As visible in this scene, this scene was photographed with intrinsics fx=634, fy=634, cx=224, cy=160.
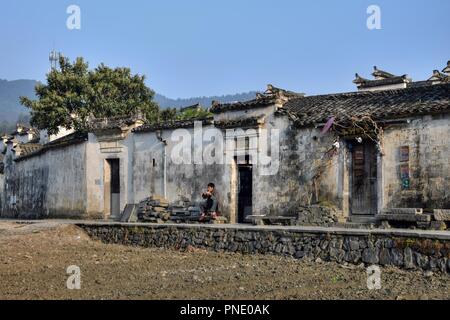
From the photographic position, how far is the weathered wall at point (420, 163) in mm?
15977

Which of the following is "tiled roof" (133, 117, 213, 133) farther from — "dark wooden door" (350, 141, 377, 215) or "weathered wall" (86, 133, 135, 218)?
"dark wooden door" (350, 141, 377, 215)

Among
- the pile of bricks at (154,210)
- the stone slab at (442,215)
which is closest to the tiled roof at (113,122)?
the pile of bricks at (154,210)

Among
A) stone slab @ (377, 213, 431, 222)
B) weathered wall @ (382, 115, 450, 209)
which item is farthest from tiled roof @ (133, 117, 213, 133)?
stone slab @ (377, 213, 431, 222)

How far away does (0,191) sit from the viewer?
123ft

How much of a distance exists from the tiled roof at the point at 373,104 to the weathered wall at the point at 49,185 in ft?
32.9

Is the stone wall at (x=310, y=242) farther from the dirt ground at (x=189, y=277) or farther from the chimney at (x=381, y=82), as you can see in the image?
the chimney at (x=381, y=82)

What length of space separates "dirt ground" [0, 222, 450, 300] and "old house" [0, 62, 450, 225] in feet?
12.1

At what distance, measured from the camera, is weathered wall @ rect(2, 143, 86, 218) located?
26.0 m

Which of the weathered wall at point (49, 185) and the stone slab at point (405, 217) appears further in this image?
the weathered wall at point (49, 185)

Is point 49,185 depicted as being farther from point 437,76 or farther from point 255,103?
point 437,76

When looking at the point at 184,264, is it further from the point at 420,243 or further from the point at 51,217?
the point at 51,217

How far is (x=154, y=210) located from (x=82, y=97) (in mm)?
15773
